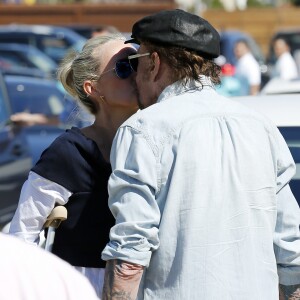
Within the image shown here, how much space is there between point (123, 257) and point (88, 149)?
21.4 inches

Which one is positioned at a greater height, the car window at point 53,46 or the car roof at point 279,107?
the car roof at point 279,107

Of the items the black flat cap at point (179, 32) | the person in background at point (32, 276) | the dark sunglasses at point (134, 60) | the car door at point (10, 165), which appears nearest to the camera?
the person in background at point (32, 276)

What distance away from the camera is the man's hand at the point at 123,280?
2738mm

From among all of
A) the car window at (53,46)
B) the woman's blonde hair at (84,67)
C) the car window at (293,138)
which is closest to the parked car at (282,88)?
the car window at (293,138)

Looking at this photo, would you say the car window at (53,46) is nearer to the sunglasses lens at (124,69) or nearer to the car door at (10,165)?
the car door at (10,165)

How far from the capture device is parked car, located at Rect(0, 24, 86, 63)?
18.4 metres

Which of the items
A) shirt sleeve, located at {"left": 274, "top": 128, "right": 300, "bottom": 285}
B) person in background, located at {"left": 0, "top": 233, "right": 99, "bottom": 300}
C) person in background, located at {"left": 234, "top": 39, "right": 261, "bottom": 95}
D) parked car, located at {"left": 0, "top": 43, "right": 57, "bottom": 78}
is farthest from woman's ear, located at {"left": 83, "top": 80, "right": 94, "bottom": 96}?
person in background, located at {"left": 234, "top": 39, "right": 261, "bottom": 95}

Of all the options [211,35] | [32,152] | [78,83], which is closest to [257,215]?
[211,35]

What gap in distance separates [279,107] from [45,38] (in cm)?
1508

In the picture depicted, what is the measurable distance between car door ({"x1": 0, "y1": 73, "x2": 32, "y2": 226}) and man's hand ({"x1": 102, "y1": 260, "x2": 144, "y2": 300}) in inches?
168

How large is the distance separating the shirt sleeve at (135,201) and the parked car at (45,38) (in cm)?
1553

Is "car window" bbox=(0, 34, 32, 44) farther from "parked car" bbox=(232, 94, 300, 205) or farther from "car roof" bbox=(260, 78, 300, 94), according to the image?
"parked car" bbox=(232, 94, 300, 205)

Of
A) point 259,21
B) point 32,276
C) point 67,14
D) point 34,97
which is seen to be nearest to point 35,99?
point 34,97

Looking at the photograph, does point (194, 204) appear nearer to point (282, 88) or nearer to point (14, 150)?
point (282, 88)
